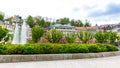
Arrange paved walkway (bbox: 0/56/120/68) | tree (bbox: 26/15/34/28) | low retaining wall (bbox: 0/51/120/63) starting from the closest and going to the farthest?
paved walkway (bbox: 0/56/120/68) < low retaining wall (bbox: 0/51/120/63) < tree (bbox: 26/15/34/28)

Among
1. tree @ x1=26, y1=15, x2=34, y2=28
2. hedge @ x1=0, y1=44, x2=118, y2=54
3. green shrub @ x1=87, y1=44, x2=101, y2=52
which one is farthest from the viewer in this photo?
tree @ x1=26, y1=15, x2=34, y2=28

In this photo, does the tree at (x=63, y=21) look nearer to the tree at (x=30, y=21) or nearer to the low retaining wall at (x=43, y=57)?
the tree at (x=30, y=21)

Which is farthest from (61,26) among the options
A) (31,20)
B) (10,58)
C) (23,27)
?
(10,58)

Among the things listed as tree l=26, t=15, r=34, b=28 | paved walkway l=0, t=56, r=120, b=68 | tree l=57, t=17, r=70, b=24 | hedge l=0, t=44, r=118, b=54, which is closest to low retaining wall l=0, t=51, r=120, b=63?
hedge l=0, t=44, r=118, b=54

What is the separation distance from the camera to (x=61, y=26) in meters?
73.1

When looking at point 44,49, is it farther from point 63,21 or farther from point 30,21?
point 63,21

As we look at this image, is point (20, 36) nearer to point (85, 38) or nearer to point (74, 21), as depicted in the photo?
point (85, 38)

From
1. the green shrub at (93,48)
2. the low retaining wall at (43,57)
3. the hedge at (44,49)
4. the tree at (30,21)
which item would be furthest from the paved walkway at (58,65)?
the tree at (30,21)

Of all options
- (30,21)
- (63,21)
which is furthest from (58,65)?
(63,21)

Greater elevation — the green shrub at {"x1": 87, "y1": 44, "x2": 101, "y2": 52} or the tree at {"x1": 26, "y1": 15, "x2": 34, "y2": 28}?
the tree at {"x1": 26, "y1": 15, "x2": 34, "y2": 28}

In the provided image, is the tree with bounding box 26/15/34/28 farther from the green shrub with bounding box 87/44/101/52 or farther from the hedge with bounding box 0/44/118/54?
the hedge with bounding box 0/44/118/54

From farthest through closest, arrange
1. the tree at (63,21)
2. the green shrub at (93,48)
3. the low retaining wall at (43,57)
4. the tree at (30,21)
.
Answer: the tree at (63,21) < the tree at (30,21) < the green shrub at (93,48) < the low retaining wall at (43,57)

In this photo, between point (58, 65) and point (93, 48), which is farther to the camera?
point (93, 48)

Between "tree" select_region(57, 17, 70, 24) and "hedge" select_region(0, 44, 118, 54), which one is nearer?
"hedge" select_region(0, 44, 118, 54)
